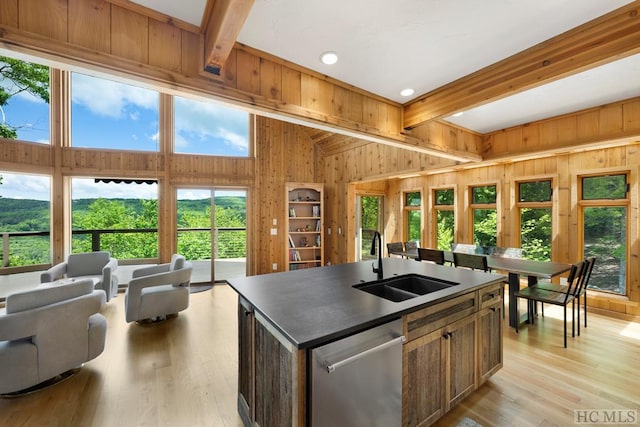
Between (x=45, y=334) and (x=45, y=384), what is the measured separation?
0.53 metres

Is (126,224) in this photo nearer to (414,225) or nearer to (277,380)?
(277,380)

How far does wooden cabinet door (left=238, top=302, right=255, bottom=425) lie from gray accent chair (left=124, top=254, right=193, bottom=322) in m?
2.21

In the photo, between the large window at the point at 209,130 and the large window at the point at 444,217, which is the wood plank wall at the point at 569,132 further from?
the large window at the point at 209,130

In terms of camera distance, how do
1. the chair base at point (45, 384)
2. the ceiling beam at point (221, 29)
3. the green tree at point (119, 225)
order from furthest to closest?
the green tree at point (119, 225) → the chair base at point (45, 384) → the ceiling beam at point (221, 29)

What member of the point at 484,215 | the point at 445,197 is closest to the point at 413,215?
the point at 445,197

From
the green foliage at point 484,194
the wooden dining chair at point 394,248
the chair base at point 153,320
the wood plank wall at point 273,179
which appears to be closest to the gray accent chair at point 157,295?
the chair base at point 153,320

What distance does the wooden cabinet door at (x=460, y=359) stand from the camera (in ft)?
6.10

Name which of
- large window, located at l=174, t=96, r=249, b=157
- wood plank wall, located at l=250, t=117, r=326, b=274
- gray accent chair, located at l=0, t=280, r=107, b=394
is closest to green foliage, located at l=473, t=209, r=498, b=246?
wood plank wall, located at l=250, t=117, r=326, b=274

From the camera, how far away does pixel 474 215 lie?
5512 mm

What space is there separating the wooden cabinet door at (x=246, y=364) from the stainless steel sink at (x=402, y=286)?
2.71 feet

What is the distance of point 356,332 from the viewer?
135 cm

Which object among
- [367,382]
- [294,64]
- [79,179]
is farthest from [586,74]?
[79,179]

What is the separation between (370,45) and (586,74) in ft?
6.81

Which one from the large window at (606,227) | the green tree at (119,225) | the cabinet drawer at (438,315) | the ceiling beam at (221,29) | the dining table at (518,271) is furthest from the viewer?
the green tree at (119,225)
